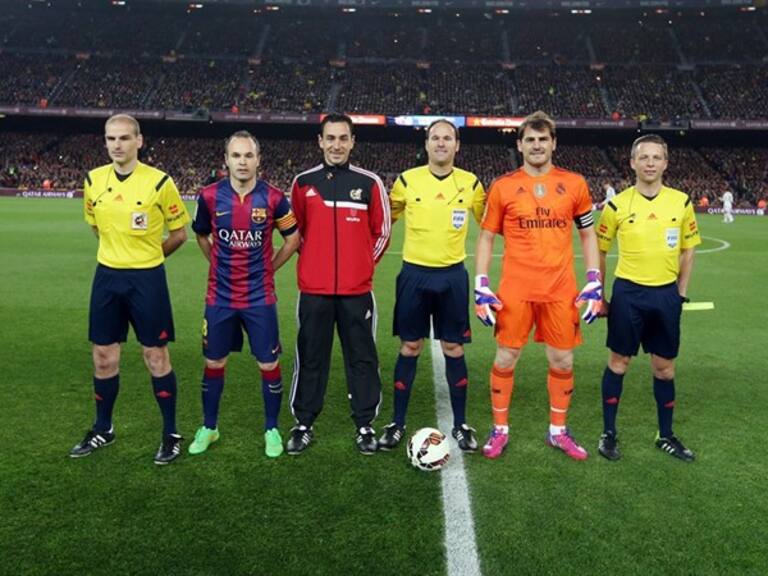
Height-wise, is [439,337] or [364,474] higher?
[439,337]

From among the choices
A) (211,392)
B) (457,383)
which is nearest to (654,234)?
(457,383)

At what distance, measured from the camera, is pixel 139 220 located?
4.08 meters

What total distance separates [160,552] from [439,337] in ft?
7.49

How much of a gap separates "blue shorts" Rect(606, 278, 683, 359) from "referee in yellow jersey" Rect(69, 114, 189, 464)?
3.13 metres

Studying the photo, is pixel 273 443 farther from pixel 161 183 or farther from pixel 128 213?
pixel 161 183

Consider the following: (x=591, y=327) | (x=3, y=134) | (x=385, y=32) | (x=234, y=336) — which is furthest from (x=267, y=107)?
(x=234, y=336)

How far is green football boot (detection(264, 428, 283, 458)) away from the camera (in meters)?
4.22

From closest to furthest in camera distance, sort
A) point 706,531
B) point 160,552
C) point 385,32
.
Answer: point 160,552 → point 706,531 → point 385,32

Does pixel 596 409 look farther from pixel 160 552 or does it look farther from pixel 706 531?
pixel 160 552

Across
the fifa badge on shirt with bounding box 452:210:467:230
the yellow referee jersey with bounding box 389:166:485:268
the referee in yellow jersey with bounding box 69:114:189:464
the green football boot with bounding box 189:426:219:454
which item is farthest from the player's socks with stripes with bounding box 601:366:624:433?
the referee in yellow jersey with bounding box 69:114:189:464

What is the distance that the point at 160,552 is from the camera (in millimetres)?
3098

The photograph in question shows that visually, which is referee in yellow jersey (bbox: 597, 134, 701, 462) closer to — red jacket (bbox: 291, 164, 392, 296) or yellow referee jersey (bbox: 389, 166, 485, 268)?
yellow referee jersey (bbox: 389, 166, 485, 268)

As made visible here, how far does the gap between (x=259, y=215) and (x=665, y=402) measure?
317 centimetres

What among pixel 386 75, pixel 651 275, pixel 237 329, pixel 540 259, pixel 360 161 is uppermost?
pixel 386 75
